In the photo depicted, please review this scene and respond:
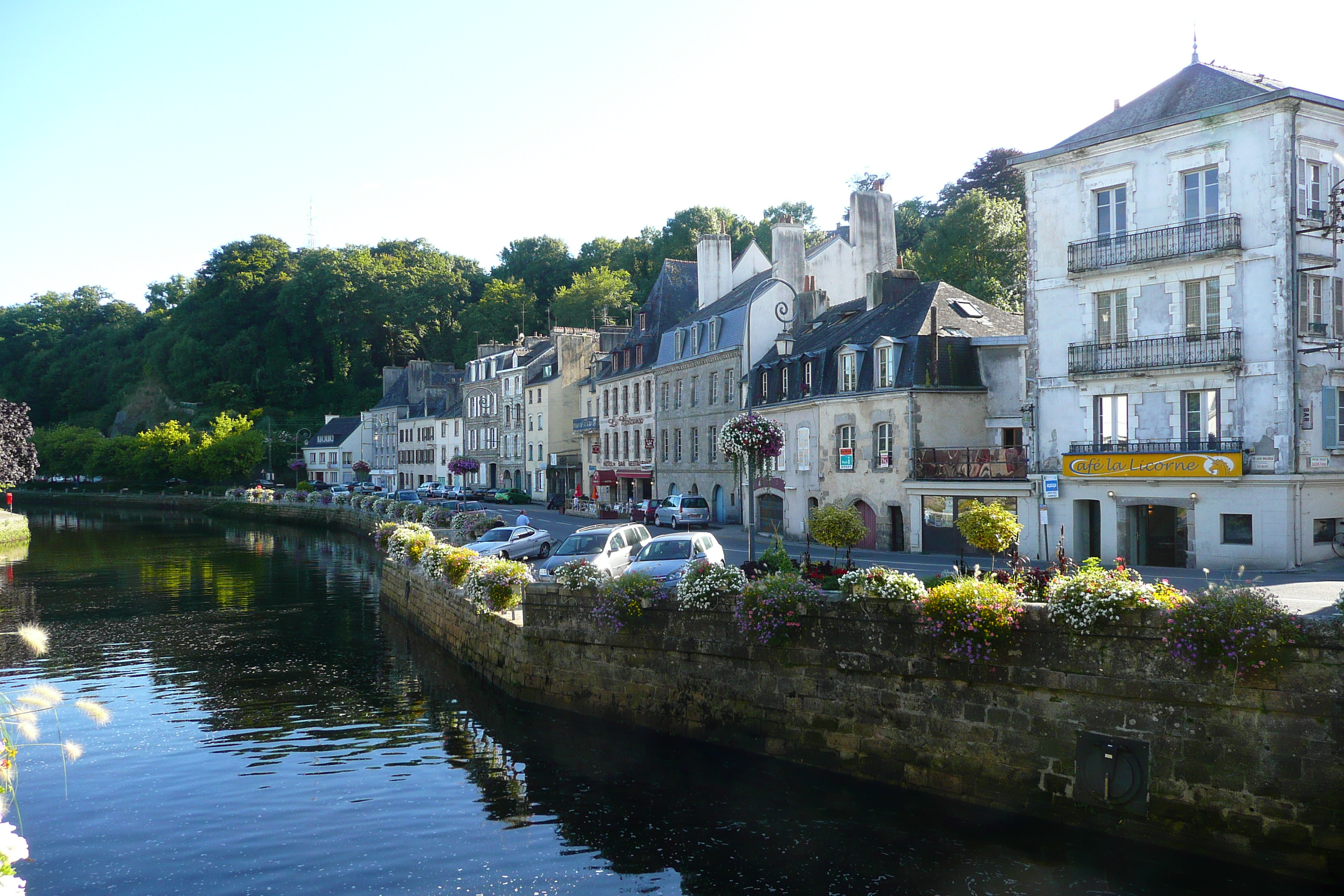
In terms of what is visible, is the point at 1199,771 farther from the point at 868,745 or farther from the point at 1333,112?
the point at 1333,112

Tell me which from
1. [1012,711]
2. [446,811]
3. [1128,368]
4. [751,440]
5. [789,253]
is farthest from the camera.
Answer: [789,253]

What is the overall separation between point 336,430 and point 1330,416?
3611 inches

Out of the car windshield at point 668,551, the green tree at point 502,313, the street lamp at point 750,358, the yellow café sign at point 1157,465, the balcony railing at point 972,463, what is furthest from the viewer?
the green tree at point 502,313

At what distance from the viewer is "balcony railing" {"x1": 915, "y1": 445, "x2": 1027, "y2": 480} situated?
30547 mm

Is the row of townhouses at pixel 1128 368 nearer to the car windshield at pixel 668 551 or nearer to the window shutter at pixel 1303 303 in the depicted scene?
the window shutter at pixel 1303 303

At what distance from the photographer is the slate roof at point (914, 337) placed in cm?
3319

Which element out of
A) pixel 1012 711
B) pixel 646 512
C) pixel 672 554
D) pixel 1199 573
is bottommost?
pixel 1012 711

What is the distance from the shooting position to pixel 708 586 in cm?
1628

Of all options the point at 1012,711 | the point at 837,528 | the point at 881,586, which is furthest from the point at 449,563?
the point at 1012,711

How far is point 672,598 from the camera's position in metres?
16.9

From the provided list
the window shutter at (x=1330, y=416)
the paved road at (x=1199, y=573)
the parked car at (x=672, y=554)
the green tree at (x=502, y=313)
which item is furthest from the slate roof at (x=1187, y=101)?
the green tree at (x=502, y=313)

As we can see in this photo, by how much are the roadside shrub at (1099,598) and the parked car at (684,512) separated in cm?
3042

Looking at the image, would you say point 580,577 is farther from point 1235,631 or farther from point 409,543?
point 409,543

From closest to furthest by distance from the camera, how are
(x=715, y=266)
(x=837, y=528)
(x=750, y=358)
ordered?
(x=837, y=528) < (x=750, y=358) < (x=715, y=266)
